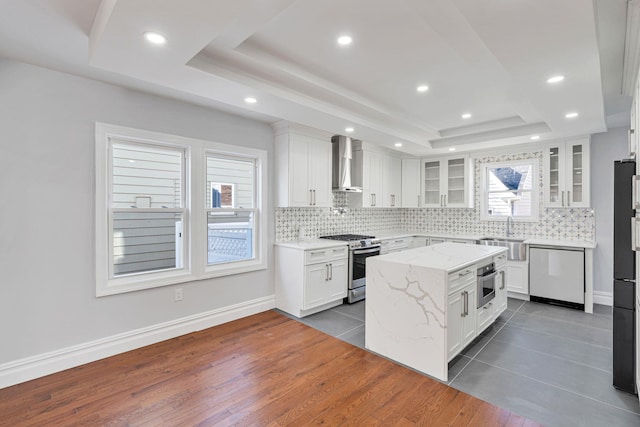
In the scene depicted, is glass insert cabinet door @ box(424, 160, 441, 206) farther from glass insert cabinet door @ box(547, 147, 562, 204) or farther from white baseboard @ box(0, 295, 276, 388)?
white baseboard @ box(0, 295, 276, 388)

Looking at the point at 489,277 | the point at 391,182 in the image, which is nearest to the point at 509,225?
the point at 391,182

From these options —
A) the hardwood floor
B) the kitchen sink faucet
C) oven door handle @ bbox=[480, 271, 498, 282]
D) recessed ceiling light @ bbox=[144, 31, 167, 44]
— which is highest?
recessed ceiling light @ bbox=[144, 31, 167, 44]

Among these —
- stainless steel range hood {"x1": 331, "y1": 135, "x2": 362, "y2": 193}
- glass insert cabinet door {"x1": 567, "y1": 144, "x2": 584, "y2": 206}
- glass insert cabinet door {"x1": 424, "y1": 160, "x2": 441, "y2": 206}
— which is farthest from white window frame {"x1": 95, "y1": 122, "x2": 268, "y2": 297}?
glass insert cabinet door {"x1": 567, "y1": 144, "x2": 584, "y2": 206}

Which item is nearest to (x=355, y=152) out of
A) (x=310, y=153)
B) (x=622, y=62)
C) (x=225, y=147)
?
(x=310, y=153)

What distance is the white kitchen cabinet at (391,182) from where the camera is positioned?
18.4 feet

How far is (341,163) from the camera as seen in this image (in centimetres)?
470

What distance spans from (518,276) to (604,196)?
1.63 metres

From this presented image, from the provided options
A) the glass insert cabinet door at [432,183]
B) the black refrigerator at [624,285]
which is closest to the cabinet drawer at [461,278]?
the black refrigerator at [624,285]

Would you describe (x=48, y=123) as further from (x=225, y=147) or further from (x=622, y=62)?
(x=622, y=62)

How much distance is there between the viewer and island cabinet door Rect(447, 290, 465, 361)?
246 cm

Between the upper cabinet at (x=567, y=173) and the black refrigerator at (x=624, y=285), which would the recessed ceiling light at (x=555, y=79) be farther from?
the upper cabinet at (x=567, y=173)

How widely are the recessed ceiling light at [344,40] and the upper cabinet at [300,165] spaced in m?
1.73

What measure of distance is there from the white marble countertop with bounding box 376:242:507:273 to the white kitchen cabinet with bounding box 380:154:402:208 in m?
2.17

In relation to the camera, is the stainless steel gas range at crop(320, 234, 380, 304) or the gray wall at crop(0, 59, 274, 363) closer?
the gray wall at crop(0, 59, 274, 363)
